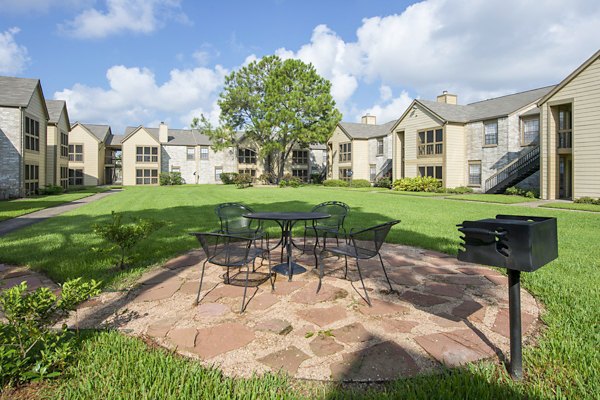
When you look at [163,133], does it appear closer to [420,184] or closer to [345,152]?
[345,152]

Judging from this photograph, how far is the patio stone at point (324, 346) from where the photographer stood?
2.87 metres

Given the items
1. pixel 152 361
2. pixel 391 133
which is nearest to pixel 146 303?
pixel 152 361

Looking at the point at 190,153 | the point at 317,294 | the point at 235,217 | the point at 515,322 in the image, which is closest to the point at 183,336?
the point at 317,294

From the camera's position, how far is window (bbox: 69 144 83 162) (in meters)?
40.7

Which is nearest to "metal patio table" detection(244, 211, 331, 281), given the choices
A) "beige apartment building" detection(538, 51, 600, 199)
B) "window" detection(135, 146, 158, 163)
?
"beige apartment building" detection(538, 51, 600, 199)

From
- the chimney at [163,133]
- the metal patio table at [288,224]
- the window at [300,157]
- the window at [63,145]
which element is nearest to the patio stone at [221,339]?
the metal patio table at [288,224]

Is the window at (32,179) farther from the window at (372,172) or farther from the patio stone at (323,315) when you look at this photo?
the window at (372,172)

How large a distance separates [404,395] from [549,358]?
1.41 metres

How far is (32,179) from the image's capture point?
74.5ft

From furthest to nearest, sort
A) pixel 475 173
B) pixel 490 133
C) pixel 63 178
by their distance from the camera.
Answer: pixel 63 178, pixel 475 173, pixel 490 133

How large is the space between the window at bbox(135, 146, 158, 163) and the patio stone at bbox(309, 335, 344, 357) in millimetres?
45432

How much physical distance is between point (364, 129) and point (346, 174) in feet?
19.2

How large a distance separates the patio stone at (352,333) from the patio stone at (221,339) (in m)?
0.82

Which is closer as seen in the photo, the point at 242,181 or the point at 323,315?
the point at 323,315
